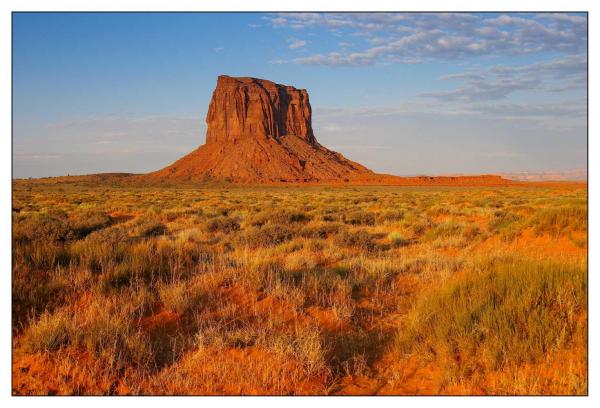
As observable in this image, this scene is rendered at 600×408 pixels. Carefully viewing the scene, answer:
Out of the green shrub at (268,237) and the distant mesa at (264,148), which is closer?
the green shrub at (268,237)

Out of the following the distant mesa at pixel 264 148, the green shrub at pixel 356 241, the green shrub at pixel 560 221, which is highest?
the distant mesa at pixel 264 148

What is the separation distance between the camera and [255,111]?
137375 mm

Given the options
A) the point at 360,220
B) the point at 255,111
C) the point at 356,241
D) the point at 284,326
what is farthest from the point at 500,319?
the point at 255,111

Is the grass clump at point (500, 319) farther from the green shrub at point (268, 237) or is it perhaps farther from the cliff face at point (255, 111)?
the cliff face at point (255, 111)

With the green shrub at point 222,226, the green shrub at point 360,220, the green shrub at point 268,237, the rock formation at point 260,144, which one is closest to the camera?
the green shrub at point 268,237

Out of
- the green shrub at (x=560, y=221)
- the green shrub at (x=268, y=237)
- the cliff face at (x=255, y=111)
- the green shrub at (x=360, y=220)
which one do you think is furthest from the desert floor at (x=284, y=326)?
the cliff face at (x=255, y=111)

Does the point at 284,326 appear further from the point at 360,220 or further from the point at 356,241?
the point at 360,220

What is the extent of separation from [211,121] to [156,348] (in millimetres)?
141894

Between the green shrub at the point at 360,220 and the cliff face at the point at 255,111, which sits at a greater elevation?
the cliff face at the point at 255,111

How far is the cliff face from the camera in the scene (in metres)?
Result: 135

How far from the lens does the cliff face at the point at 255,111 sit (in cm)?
13512

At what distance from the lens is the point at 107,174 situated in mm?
136000

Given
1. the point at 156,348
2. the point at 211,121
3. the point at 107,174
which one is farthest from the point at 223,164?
the point at 156,348

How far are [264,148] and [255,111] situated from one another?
1867 centimetres
